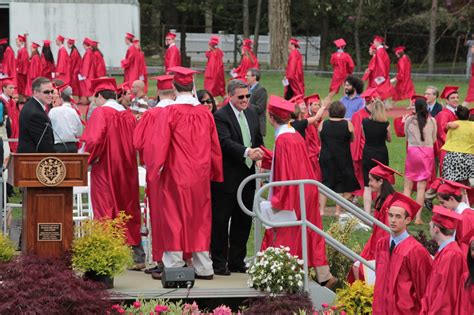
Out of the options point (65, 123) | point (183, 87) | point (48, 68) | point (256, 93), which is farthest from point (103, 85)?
point (48, 68)

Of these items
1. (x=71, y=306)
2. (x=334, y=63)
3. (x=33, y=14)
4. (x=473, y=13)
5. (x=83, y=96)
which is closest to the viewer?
(x=71, y=306)

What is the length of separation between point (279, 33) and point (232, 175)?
1278 inches

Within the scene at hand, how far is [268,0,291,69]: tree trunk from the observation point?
142 ft

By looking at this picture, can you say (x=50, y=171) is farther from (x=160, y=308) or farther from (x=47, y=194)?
(x=160, y=308)

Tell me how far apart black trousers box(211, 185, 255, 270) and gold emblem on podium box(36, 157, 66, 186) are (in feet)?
5.88

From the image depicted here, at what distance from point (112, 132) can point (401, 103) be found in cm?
2082

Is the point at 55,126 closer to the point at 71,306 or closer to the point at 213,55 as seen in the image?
the point at 71,306

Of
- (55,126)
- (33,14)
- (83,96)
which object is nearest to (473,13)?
(33,14)

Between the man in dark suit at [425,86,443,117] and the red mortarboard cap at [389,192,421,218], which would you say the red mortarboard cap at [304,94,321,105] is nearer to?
the man in dark suit at [425,86,443,117]

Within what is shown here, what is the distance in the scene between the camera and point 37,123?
1184 cm

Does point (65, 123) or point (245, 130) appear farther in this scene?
point (65, 123)

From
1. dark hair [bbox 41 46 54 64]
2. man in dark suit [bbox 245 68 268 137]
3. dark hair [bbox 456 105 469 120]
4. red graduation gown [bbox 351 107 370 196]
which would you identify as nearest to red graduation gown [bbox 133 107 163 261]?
dark hair [bbox 456 105 469 120]

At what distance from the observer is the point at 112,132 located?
1148 centimetres

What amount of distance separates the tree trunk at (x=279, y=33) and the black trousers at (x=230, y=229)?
1258 inches
